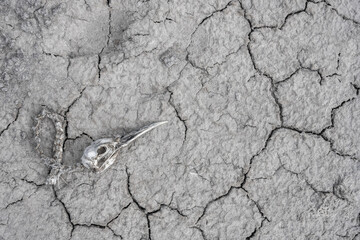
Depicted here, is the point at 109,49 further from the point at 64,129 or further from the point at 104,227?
the point at 104,227

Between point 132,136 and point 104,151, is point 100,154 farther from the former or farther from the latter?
point 132,136

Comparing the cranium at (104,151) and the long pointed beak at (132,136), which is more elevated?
the long pointed beak at (132,136)

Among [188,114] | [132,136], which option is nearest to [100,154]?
[132,136]

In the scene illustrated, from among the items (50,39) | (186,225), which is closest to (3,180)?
(50,39)

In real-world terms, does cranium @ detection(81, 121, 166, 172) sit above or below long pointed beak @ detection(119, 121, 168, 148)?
below
